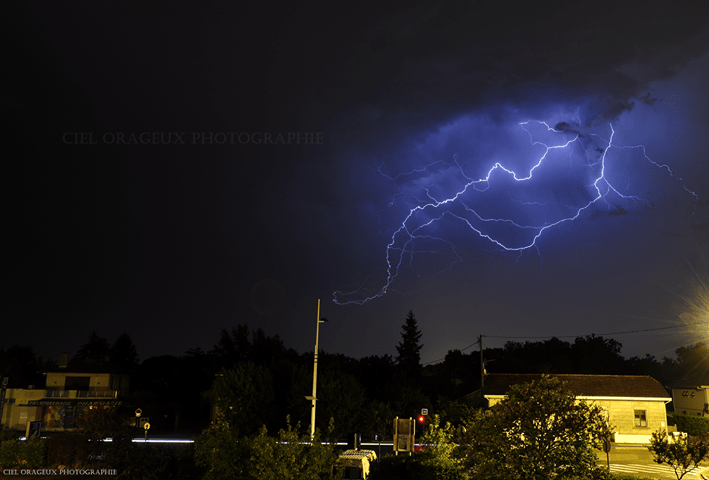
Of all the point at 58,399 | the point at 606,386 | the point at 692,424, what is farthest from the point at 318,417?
the point at 58,399

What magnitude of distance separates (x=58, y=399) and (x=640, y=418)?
1893 inches

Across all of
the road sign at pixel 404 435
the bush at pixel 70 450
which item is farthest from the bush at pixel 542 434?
the bush at pixel 70 450

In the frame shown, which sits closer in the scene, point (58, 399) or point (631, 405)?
point (631, 405)

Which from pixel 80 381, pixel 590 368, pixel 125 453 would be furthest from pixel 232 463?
pixel 590 368

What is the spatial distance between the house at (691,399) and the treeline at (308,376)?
4.95 feet

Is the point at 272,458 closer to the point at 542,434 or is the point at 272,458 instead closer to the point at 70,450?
the point at 542,434

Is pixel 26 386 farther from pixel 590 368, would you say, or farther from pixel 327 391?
pixel 590 368

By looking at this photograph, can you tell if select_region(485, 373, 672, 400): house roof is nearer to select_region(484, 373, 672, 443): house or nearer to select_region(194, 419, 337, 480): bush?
select_region(484, 373, 672, 443): house

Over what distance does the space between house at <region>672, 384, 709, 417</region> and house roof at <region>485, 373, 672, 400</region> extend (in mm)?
12134

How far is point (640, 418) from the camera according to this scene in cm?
3594

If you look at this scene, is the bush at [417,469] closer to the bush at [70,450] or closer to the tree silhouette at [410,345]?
the bush at [70,450]

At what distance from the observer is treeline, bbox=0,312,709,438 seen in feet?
105

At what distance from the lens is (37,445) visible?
2108 cm

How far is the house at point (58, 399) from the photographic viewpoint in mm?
45812
